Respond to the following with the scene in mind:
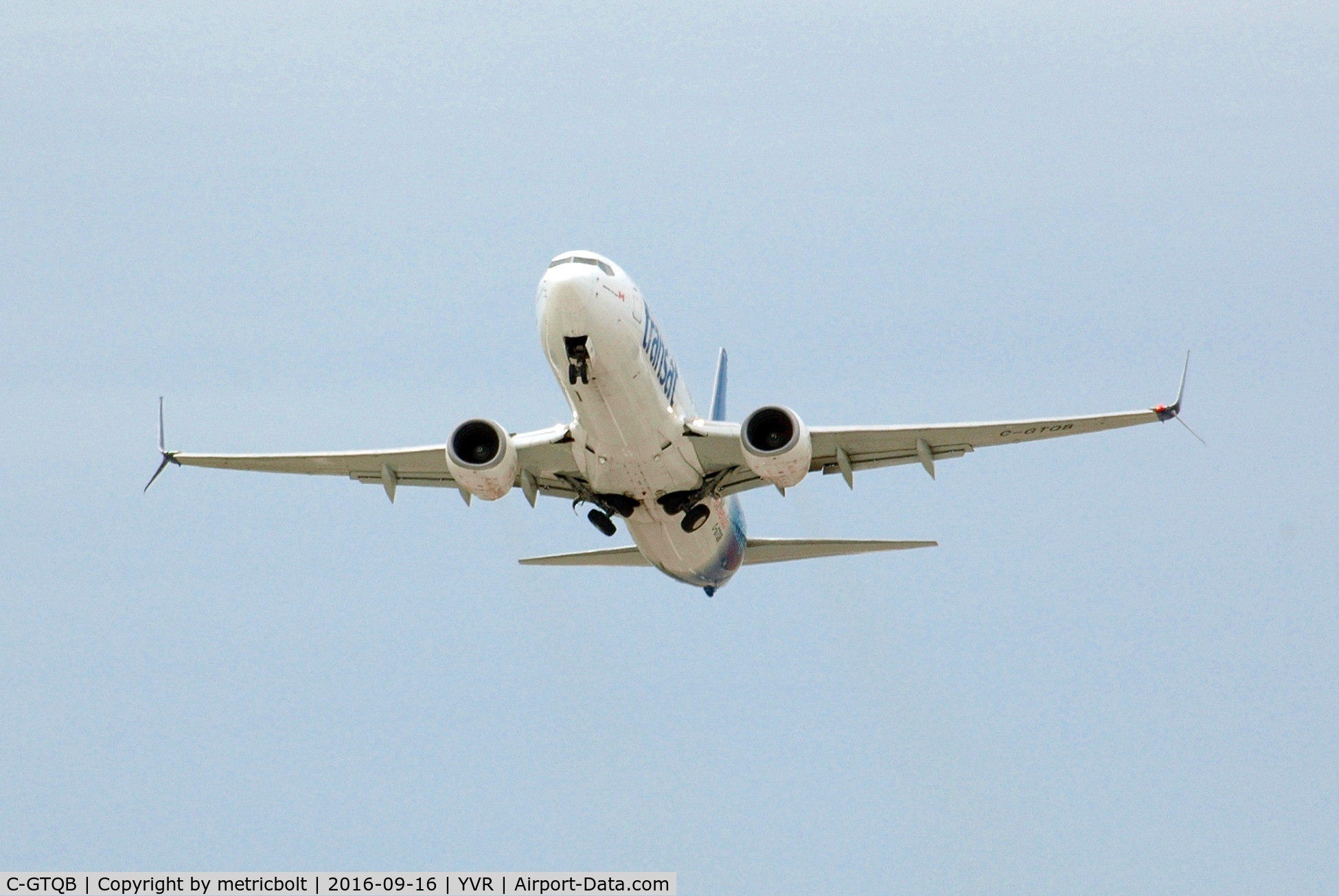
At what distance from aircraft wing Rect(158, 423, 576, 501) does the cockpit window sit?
464 cm

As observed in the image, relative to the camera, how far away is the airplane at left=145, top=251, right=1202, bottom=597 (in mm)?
33625

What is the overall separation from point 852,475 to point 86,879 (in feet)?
53.7

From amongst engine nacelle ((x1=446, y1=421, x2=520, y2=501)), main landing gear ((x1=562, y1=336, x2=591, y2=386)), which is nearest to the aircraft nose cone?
main landing gear ((x1=562, y1=336, x2=591, y2=386))

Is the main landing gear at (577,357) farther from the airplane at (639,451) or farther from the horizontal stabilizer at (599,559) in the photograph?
the horizontal stabilizer at (599,559)

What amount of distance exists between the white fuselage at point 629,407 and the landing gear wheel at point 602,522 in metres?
0.50

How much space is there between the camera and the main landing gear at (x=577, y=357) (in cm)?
3322

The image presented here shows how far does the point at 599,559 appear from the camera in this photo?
42281mm

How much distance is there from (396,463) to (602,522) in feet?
14.5

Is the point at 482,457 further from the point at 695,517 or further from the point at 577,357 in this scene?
the point at 695,517

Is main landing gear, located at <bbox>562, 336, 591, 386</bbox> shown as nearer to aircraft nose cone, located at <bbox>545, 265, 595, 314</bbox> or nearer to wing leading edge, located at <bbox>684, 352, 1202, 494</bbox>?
aircraft nose cone, located at <bbox>545, 265, 595, 314</bbox>

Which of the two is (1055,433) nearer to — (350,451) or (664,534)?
(664,534)

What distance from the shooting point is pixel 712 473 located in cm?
3797

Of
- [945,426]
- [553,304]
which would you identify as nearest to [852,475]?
[945,426]

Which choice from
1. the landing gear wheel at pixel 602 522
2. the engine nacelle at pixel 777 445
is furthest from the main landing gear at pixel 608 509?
the engine nacelle at pixel 777 445
